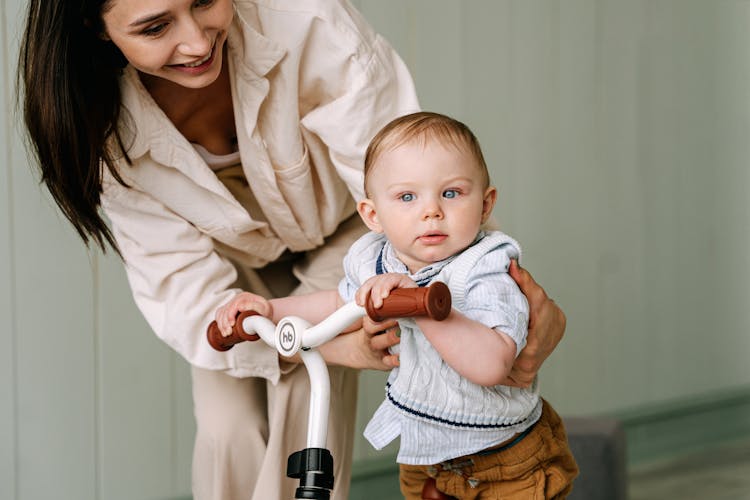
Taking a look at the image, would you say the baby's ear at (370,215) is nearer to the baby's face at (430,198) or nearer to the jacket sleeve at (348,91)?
the baby's face at (430,198)

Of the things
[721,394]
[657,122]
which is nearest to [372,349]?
[657,122]

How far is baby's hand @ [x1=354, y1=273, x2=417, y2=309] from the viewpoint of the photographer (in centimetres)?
147

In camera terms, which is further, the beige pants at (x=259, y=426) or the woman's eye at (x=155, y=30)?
the beige pants at (x=259, y=426)

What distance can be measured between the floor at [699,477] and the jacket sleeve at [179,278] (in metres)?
2.02

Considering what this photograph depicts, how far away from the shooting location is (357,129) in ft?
6.44

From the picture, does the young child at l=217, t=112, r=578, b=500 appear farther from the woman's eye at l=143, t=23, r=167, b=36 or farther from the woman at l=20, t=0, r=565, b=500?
the woman's eye at l=143, t=23, r=167, b=36

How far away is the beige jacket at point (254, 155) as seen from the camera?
1.93 metres

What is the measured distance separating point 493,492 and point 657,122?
2.76 metres

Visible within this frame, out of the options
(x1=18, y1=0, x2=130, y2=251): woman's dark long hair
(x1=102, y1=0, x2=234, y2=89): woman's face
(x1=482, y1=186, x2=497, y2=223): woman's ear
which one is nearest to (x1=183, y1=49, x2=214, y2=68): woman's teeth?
(x1=102, y1=0, x2=234, y2=89): woman's face

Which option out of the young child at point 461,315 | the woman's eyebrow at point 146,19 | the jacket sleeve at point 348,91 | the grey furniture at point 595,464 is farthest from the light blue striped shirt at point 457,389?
the grey furniture at point 595,464

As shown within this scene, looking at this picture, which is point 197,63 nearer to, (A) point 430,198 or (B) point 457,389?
(A) point 430,198

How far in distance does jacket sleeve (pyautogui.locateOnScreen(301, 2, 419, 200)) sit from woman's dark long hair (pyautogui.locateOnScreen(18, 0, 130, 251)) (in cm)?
36

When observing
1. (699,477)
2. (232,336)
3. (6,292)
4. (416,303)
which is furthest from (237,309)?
(699,477)

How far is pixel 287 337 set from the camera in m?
1.60
